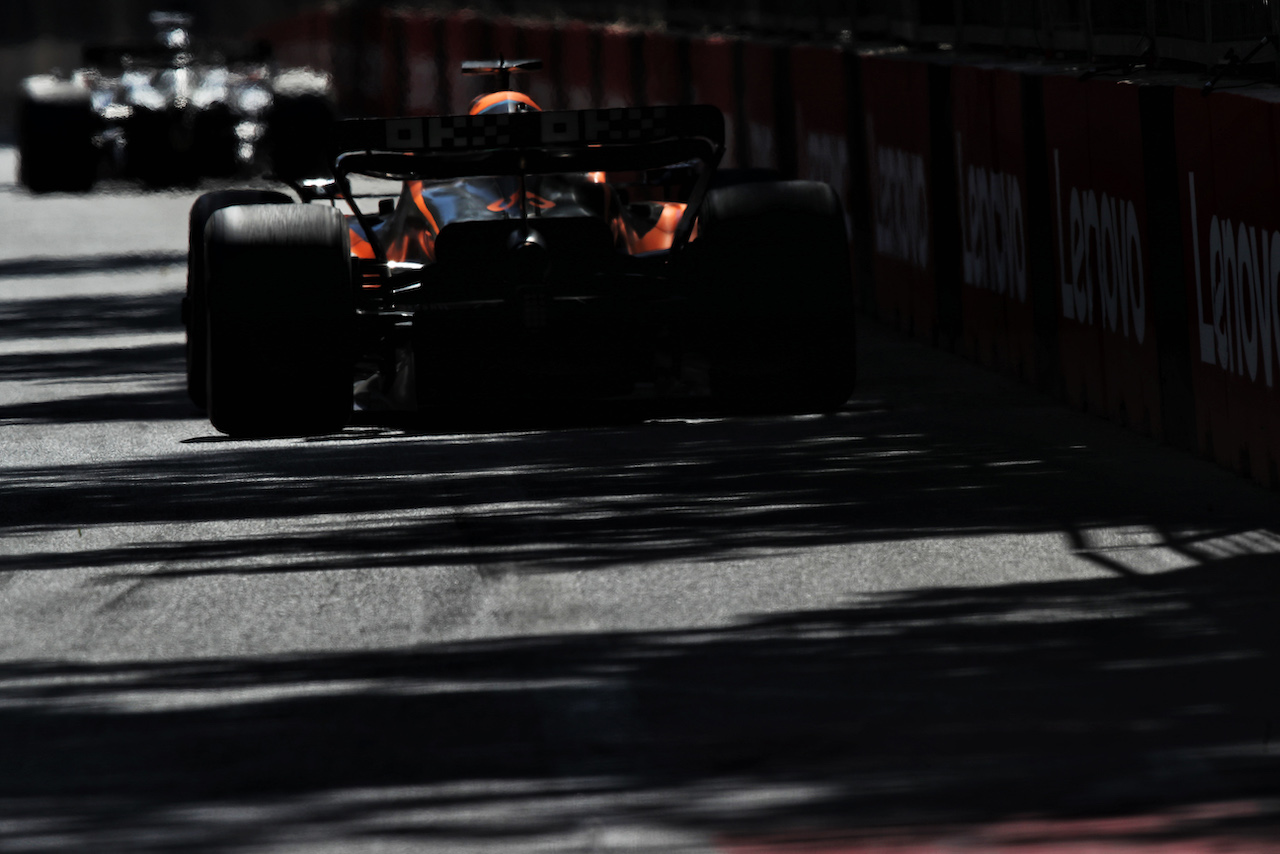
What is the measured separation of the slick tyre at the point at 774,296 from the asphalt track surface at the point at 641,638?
0.67 feet

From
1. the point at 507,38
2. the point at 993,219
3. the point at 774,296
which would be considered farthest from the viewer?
the point at 507,38

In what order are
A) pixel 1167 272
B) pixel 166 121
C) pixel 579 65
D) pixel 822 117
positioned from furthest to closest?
1. pixel 166 121
2. pixel 579 65
3. pixel 822 117
4. pixel 1167 272

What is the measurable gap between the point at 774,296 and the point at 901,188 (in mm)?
4166

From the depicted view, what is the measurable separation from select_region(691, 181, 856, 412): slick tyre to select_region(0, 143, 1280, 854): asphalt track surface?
8.0 inches

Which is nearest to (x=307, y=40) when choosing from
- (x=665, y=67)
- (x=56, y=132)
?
(x=56, y=132)

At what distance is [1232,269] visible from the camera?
8914 mm

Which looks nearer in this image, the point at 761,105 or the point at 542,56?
the point at 761,105

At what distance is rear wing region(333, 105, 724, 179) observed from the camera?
9.91 metres

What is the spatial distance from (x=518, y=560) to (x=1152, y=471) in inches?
105

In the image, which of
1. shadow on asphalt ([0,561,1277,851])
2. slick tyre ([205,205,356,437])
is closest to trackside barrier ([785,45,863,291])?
slick tyre ([205,205,356,437])

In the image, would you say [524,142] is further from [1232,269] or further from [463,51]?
[463,51]

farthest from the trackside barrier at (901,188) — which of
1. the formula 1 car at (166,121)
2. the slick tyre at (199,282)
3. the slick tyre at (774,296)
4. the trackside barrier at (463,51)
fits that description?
the trackside barrier at (463,51)

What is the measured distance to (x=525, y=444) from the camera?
994 cm

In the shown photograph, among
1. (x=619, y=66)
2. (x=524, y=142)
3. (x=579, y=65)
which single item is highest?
(x=579, y=65)
